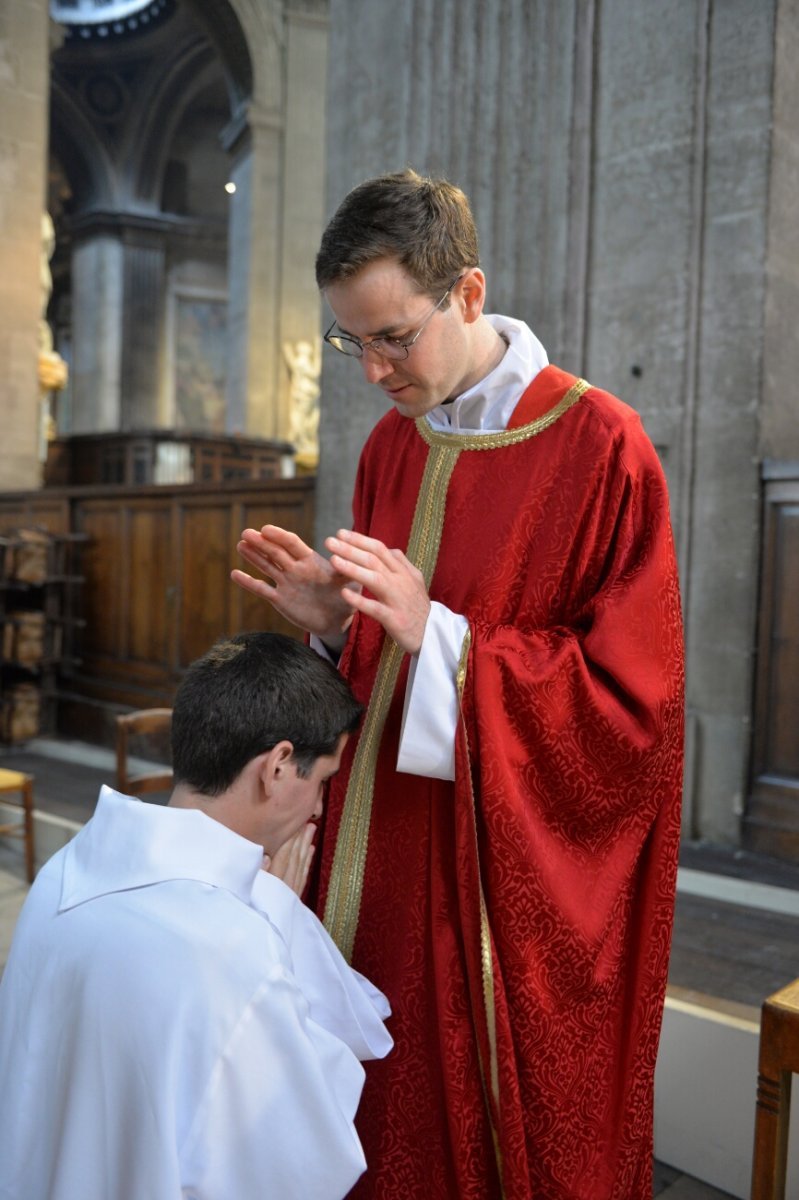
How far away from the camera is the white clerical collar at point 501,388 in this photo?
5.79ft

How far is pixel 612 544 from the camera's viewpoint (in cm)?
167

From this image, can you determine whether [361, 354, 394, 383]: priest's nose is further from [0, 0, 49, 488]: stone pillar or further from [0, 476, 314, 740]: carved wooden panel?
[0, 0, 49, 488]: stone pillar

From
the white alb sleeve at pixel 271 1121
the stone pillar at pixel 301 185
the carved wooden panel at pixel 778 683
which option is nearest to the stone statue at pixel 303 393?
the stone pillar at pixel 301 185

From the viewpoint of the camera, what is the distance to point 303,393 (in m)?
14.0

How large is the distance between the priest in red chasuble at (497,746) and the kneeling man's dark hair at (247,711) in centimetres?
12

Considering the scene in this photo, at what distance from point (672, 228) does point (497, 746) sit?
3995 millimetres

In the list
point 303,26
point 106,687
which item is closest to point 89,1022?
point 106,687

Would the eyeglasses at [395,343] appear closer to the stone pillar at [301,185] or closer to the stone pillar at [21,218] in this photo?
the stone pillar at [21,218]

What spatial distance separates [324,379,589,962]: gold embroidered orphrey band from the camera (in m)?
1.76

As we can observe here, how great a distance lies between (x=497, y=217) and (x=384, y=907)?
453cm

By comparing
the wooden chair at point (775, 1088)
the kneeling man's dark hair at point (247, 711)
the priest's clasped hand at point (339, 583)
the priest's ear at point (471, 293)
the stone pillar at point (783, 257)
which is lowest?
the wooden chair at point (775, 1088)

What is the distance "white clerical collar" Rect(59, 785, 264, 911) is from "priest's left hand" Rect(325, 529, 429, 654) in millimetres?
359

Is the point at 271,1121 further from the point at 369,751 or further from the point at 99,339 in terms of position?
the point at 99,339

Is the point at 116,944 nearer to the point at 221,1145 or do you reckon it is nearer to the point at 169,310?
the point at 221,1145
